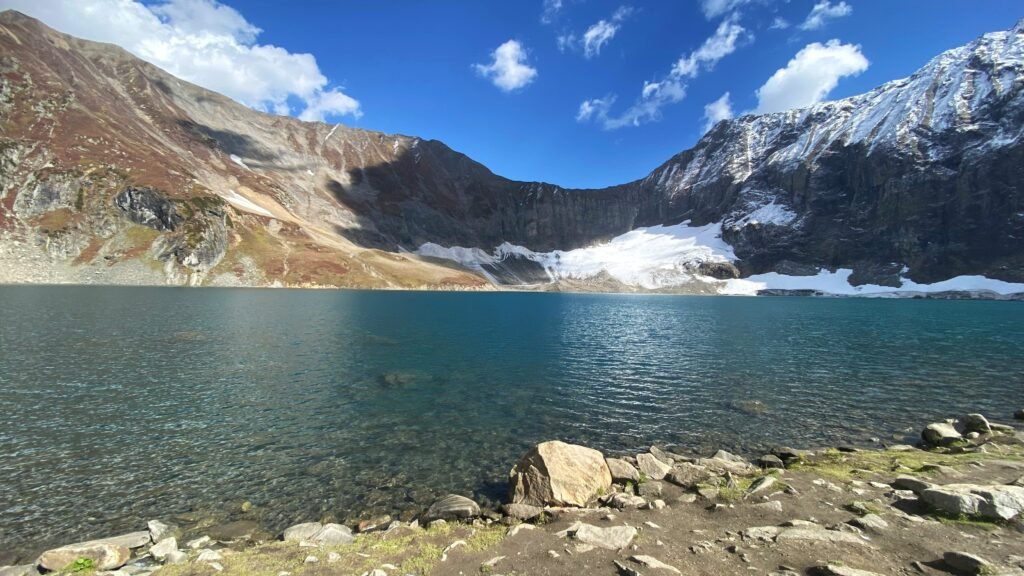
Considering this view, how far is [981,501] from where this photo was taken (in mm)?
12750

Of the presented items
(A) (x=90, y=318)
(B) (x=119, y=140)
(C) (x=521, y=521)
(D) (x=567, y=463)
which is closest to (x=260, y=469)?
(C) (x=521, y=521)

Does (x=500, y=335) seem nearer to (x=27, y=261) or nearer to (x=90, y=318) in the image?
(x=90, y=318)

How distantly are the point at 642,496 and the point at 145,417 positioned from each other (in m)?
29.1

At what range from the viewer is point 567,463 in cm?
1859

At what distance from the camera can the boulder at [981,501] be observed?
12398 mm

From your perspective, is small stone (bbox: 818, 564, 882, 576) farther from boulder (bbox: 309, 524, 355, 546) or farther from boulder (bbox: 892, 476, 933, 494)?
boulder (bbox: 309, 524, 355, 546)

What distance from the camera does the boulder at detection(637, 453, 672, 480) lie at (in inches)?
781

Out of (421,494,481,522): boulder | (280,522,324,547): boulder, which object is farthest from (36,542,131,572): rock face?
(421,494,481,522): boulder

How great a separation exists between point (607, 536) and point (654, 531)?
1.68m

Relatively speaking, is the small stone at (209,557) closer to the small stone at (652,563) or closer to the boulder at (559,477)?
the boulder at (559,477)

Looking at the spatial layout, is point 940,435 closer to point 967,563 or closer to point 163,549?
point 967,563

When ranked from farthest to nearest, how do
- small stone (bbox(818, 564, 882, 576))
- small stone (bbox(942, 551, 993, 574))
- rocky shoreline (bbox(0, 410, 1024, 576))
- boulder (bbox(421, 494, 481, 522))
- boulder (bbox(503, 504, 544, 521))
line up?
1. boulder (bbox(421, 494, 481, 522))
2. boulder (bbox(503, 504, 544, 521))
3. rocky shoreline (bbox(0, 410, 1024, 576))
4. small stone (bbox(818, 564, 882, 576))
5. small stone (bbox(942, 551, 993, 574))

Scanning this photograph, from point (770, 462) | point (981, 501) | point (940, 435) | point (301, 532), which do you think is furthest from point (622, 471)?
point (940, 435)

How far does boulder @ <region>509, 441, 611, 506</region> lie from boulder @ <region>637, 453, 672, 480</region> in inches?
78.6
